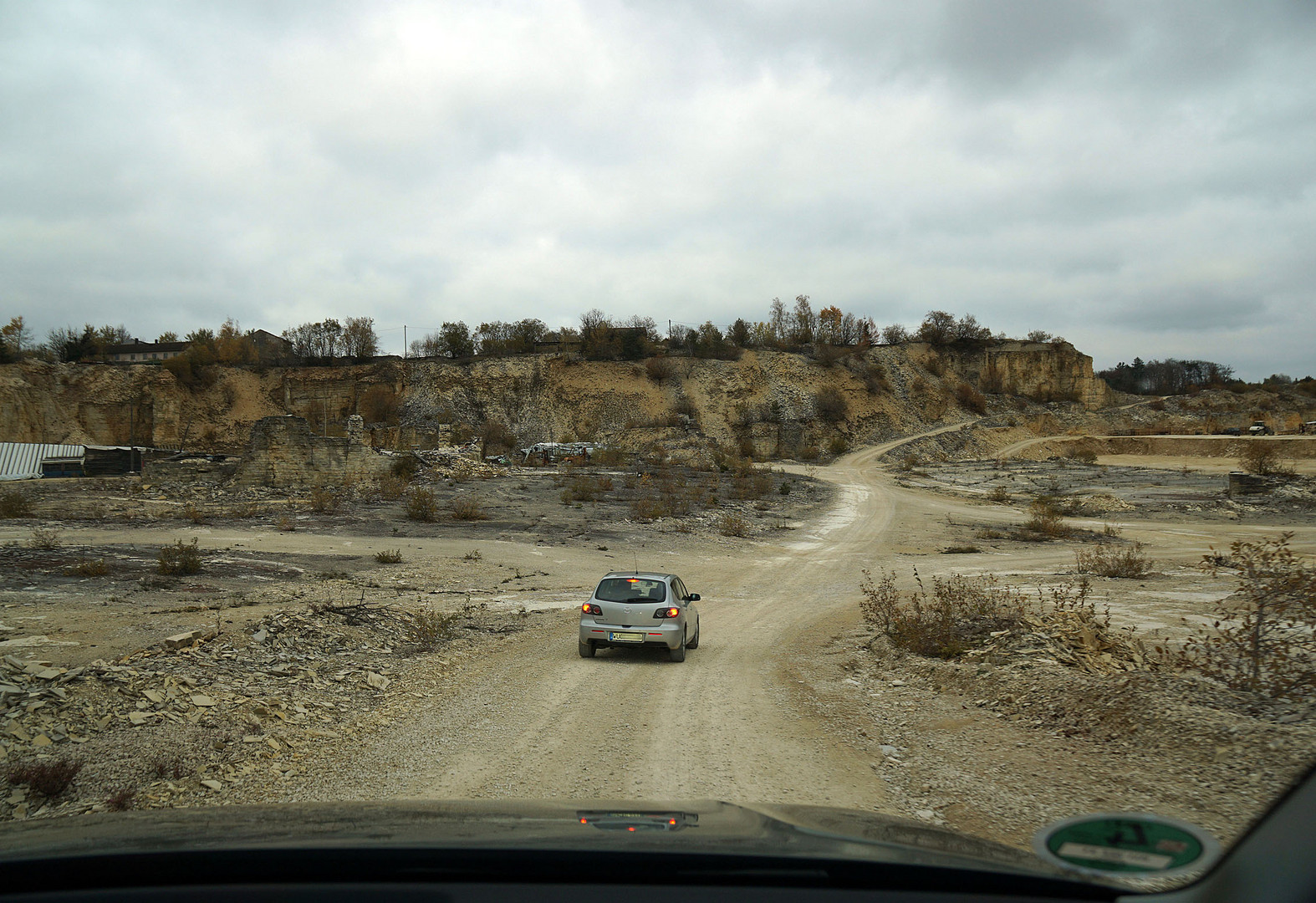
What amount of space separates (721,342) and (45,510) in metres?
71.1

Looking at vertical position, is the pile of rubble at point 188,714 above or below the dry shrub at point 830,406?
below

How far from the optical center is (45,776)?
19.9 ft

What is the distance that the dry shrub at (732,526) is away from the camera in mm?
32406

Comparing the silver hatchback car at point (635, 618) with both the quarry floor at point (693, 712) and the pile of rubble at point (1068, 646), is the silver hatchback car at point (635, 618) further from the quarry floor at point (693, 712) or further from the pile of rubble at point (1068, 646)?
the pile of rubble at point (1068, 646)

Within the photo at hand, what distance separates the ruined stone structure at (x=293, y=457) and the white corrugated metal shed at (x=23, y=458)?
41.2 feet

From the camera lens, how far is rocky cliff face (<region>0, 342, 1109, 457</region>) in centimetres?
6906

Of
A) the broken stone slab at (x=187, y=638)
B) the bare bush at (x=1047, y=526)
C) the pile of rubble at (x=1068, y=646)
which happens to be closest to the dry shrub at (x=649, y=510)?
the bare bush at (x=1047, y=526)

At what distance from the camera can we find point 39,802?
5848 mm

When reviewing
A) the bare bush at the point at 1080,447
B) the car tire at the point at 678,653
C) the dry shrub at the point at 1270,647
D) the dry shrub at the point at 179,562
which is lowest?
the car tire at the point at 678,653

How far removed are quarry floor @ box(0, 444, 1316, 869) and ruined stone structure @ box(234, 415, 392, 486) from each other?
20.4 m

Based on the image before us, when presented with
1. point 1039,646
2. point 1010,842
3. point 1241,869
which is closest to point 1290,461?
point 1039,646

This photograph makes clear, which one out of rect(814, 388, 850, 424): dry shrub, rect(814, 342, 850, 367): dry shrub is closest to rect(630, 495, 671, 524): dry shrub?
rect(814, 388, 850, 424): dry shrub

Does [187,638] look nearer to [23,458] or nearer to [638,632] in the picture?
[638,632]

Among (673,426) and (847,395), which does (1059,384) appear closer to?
(847,395)
